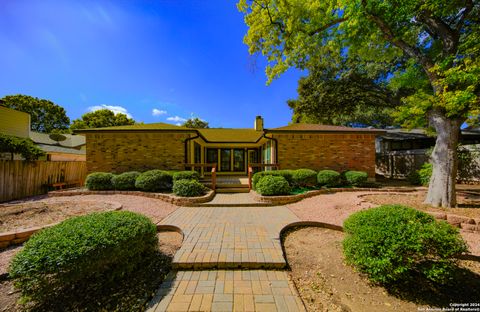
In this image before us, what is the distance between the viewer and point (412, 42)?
709cm

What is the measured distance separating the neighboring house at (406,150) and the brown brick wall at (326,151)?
1.66m

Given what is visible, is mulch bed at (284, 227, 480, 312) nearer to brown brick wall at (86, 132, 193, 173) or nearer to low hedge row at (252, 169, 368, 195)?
low hedge row at (252, 169, 368, 195)

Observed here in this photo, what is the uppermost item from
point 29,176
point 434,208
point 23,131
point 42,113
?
point 42,113

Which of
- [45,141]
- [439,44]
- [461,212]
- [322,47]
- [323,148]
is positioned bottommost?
[461,212]

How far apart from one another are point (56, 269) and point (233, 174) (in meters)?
13.5

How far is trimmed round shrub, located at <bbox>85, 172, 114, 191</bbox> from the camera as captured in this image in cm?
854

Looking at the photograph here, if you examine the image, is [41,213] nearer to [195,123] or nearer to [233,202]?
[233,202]

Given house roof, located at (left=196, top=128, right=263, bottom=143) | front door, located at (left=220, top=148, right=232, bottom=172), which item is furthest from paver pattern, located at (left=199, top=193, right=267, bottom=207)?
front door, located at (left=220, top=148, right=232, bottom=172)

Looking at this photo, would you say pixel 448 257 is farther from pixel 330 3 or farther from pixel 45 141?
pixel 45 141

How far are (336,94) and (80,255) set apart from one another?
67.0 feet

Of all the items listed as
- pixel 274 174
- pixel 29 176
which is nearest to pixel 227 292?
pixel 274 174

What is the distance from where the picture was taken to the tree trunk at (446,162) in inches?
222

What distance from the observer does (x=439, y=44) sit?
6.26m

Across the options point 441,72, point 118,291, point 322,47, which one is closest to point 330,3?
point 322,47
